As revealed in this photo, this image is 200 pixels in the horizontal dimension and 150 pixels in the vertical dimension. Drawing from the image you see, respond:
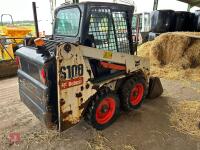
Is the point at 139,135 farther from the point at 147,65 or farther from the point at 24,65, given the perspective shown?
the point at 24,65

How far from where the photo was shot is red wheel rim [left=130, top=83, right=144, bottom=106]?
10.5ft

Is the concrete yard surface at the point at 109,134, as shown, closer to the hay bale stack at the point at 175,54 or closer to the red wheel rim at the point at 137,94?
the red wheel rim at the point at 137,94

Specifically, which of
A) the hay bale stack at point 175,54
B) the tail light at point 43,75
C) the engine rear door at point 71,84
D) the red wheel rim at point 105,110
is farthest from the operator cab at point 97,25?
the hay bale stack at point 175,54

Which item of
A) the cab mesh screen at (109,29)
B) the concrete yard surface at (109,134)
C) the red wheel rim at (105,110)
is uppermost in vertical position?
the cab mesh screen at (109,29)

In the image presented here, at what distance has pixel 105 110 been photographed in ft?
8.98

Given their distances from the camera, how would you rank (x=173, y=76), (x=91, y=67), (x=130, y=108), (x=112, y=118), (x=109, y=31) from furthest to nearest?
(x=173, y=76) < (x=130, y=108) < (x=112, y=118) < (x=109, y=31) < (x=91, y=67)

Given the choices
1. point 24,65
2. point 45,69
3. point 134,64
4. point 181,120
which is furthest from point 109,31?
point 181,120

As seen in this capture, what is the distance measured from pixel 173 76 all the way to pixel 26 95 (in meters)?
3.85

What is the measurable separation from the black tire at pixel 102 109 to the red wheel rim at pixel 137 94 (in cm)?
43

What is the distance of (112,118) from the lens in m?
2.86

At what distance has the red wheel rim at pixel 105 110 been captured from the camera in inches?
104

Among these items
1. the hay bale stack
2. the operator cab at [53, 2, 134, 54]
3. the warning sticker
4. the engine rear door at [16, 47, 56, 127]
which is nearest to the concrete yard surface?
the engine rear door at [16, 47, 56, 127]

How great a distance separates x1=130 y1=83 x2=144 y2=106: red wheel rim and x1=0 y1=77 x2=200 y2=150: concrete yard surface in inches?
6.8

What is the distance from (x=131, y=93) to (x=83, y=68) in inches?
48.3
